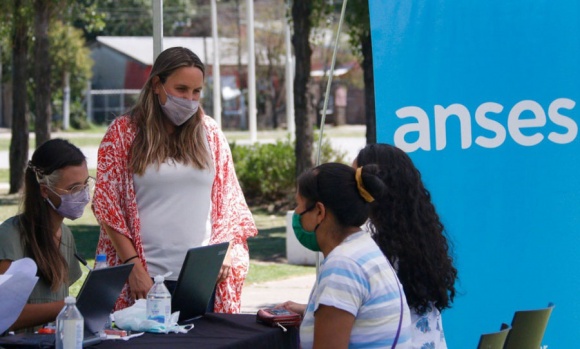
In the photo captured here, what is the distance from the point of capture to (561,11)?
5.10 metres

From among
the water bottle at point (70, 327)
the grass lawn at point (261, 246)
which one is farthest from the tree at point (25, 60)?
the water bottle at point (70, 327)

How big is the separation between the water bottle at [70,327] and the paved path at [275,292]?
532cm

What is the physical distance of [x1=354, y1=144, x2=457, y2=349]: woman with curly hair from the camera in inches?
145

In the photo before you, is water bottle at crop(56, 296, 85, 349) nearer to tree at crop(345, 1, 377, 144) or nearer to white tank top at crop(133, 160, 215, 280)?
white tank top at crop(133, 160, 215, 280)

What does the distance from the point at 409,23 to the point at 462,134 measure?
2.04 feet

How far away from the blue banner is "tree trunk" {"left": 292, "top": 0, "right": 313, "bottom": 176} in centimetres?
842

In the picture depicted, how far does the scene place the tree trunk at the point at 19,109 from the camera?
18.1 m

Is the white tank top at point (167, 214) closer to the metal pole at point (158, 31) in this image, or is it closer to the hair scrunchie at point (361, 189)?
the hair scrunchie at point (361, 189)

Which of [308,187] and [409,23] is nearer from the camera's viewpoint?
[308,187]

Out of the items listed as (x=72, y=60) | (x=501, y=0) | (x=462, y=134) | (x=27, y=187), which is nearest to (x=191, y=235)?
(x=27, y=187)

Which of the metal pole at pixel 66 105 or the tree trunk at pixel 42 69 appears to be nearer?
the tree trunk at pixel 42 69

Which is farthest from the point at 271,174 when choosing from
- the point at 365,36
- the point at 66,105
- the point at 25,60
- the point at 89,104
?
the point at 89,104

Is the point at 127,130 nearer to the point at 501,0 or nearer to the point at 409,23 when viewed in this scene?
the point at 409,23

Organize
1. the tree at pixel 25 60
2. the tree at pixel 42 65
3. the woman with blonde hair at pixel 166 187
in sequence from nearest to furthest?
the woman with blonde hair at pixel 166 187, the tree at pixel 42 65, the tree at pixel 25 60
